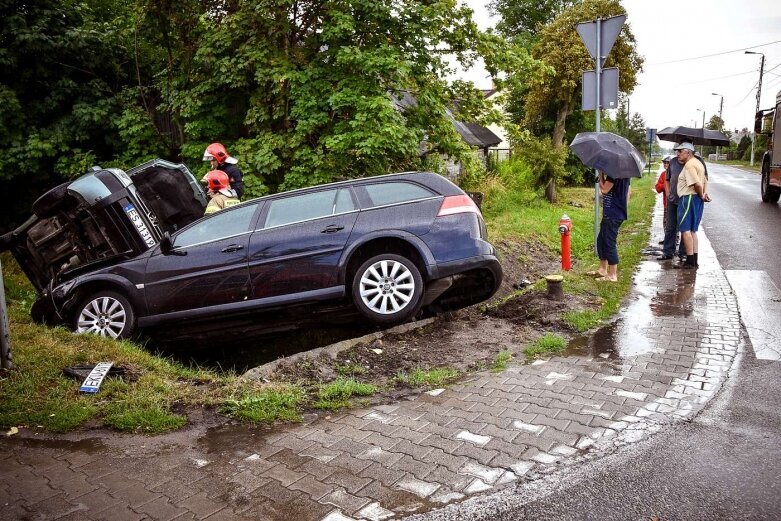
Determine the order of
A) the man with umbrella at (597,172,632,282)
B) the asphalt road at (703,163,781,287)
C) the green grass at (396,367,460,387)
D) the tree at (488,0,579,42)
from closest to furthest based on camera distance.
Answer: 1. the green grass at (396,367,460,387)
2. the man with umbrella at (597,172,632,282)
3. the asphalt road at (703,163,781,287)
4. the tree at (488,0,579,42)

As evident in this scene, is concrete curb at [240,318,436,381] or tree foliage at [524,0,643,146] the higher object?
tree foliage at [524,0,643,146]

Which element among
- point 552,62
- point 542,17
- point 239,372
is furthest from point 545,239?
point 542,17

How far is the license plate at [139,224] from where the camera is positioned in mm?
6672

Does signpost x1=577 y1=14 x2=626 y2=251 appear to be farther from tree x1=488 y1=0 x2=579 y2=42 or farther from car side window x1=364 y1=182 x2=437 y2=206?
tree x1=488 y1=0 x2=579 y2=42

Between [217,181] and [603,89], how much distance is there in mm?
5743

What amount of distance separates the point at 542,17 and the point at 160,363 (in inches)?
1616

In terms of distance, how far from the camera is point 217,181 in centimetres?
830

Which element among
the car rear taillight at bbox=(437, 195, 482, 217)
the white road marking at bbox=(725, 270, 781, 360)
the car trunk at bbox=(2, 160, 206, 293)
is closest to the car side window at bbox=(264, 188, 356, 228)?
the car rear taillight at bbox=(437, 195, 482, 217)

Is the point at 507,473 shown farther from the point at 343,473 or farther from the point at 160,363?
A: the point at 160,363

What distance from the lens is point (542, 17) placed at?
40500mm

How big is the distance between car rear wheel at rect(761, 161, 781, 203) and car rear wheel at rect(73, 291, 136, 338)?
1831cm

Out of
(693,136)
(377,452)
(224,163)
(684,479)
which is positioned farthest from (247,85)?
(684,479)

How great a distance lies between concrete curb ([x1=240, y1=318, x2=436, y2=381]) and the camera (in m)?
5.07

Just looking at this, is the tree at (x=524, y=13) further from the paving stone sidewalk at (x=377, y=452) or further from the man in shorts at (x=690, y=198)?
the paving stone sidewalk at (x=377, y=452)
